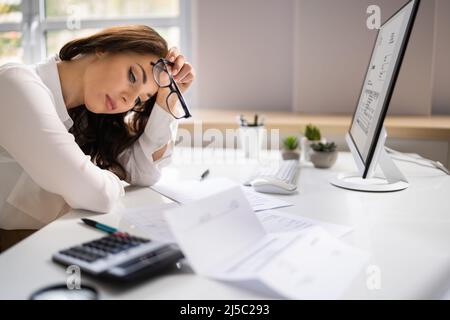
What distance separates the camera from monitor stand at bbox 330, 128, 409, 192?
1270 millimetres

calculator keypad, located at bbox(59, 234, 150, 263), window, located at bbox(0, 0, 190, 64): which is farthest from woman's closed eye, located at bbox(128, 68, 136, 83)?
window, located at bbox(0, 0, 190, 64)

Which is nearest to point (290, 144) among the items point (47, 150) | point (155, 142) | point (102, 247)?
point (155, 142)

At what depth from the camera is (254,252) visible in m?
0.72

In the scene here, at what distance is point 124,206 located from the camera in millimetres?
1071

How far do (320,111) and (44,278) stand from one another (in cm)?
193

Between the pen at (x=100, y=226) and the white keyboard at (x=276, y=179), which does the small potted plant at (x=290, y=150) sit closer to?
the white keyboard at (x=276, y=179)

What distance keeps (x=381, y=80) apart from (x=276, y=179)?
14.8 inches

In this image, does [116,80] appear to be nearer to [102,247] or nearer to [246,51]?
[102,247]

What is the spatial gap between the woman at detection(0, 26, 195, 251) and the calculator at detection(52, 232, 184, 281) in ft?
0.91

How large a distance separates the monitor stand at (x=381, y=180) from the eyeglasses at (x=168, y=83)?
489mm

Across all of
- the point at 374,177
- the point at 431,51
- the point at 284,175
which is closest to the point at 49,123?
the point at 284,175

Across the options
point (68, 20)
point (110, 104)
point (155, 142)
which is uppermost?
point (68, 20)

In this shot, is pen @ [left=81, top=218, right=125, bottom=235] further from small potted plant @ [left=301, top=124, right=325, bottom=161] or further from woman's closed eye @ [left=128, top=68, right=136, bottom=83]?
small potted plant @ [left=301, top=124, right=325, bottom=161]

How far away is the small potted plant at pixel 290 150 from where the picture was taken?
1.70 m
